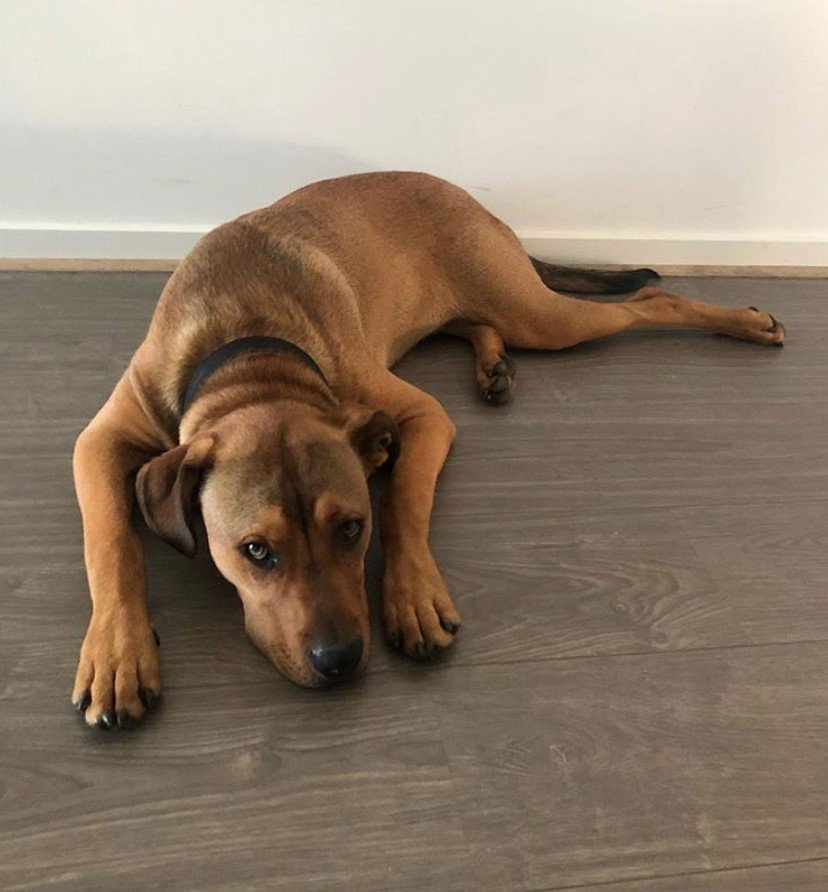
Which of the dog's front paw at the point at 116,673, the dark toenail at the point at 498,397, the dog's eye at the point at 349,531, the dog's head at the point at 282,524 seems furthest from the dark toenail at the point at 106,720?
the dark toenail at the point at 498,397

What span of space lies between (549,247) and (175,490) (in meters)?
2.21

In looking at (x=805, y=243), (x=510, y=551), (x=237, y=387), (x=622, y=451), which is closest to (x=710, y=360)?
(x=622, y=451)

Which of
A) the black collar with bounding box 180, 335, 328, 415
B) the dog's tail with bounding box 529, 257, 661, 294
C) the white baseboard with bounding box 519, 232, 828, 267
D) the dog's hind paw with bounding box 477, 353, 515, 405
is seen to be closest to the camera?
the black collar with bounding box 180, 335, 328, 415

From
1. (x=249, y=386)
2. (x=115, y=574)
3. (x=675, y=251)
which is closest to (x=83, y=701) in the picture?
(x=115, y=574)

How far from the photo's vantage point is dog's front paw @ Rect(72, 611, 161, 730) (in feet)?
5.06

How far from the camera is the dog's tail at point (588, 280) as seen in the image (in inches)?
123

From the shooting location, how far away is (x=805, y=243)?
137 inches

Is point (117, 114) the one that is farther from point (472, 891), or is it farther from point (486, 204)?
point (472, 891)

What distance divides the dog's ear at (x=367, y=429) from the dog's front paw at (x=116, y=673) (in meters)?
0.59

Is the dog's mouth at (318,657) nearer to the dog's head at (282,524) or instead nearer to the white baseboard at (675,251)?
the dog's head at (282,524)

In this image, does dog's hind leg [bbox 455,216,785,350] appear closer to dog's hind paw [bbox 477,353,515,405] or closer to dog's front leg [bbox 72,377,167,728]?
dog's hind paw [bbox 477,353,515,405]

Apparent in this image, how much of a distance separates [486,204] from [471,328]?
64cm

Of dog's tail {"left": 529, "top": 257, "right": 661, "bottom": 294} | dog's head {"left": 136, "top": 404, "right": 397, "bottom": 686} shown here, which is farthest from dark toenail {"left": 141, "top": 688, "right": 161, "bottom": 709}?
dog's tail {"left": 529, "top": 257, "right": 661, "bottom": 294}

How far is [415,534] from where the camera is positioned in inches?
75.5
